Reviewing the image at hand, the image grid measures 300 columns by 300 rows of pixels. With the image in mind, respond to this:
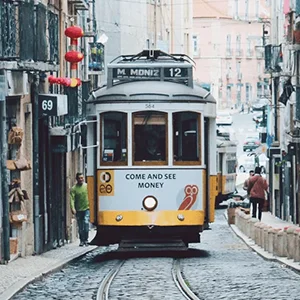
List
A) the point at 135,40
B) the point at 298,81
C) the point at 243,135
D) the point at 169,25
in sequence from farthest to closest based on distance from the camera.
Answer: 1. the point at 243,135
2. the point at 169,25
3. the point at 135,40
4. the point at 298,81

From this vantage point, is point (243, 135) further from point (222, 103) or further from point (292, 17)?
point (292, 17)

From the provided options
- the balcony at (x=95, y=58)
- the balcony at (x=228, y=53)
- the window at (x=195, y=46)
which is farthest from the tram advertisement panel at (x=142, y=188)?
the balcony at (x=228, y=53)

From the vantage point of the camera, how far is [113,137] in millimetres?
23734

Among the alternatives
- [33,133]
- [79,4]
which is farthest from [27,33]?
[79,4]

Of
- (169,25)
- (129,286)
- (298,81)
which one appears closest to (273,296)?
(129,286)

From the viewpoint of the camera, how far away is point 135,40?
6075 centimetres

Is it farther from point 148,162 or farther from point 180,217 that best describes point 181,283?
point 148,162

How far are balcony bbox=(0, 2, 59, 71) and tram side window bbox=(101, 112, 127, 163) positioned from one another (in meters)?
1.50

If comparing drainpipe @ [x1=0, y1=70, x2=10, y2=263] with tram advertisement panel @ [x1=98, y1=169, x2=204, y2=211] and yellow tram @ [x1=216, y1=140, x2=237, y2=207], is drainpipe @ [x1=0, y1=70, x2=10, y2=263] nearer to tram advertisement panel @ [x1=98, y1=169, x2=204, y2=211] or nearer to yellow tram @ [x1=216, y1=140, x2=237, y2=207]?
tram advertisement panel @ [x1=98, y1=169, x2=204, y2=211]

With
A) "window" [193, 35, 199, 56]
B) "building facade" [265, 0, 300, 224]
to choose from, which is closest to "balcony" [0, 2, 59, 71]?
"building facade" [265, 0, 300, 224]

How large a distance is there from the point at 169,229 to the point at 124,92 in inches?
98.2

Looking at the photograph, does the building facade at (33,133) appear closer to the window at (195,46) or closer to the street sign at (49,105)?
the street sign at (49,105)

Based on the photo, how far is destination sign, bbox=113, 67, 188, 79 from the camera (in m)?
24.3

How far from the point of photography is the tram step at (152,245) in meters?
24.0
